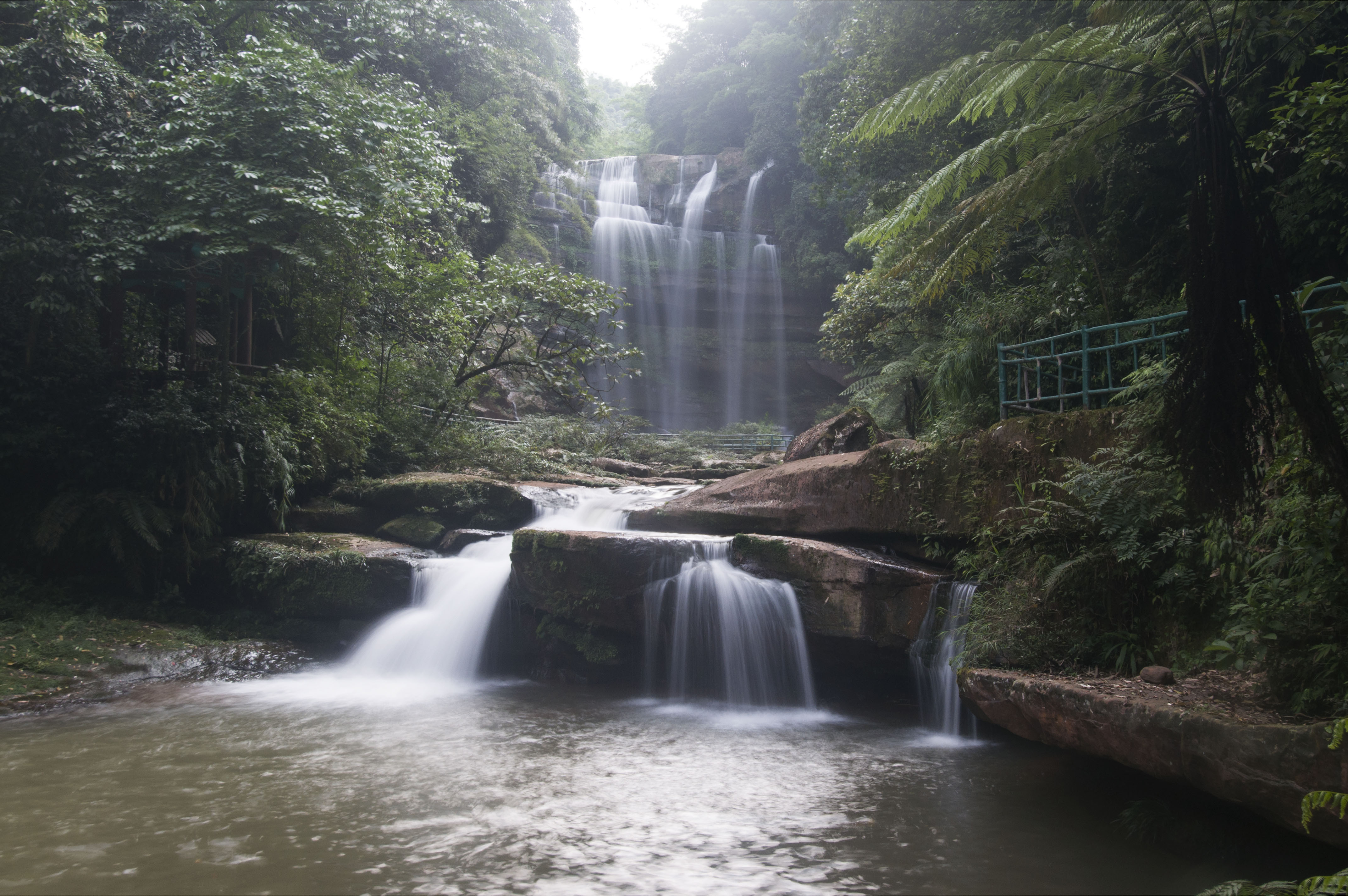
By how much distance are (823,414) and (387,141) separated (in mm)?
22195

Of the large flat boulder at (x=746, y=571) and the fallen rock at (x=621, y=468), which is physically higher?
the fallen rock at (x=621, y=468)

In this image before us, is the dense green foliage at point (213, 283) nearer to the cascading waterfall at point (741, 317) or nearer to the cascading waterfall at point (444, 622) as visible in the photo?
the cascading waterfall at point (444, 622)

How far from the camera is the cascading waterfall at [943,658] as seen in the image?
6.89 meters

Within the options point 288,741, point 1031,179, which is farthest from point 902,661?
point 288,741

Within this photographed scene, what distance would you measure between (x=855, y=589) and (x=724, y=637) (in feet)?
5.26

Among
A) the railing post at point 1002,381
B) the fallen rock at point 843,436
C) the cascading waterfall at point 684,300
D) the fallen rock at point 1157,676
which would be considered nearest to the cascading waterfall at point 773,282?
the cascading waterfall at point 684,300

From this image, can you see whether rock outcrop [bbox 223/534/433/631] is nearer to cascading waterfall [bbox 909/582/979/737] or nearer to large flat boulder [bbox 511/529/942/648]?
large flat boulder [bbox 511/529/942/648]

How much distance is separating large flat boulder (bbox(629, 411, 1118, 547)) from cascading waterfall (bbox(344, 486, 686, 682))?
1.77 m

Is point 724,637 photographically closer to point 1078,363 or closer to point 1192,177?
point 1078,363

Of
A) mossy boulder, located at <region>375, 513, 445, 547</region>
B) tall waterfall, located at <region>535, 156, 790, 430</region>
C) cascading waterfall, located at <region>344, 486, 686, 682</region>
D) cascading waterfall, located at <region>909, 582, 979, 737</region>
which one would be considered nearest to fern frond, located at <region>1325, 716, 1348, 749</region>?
cascading waterfall, located at <region>909, 582, 979, 737</region>

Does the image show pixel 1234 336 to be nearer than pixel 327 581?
Yes

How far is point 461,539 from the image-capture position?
1147 cm

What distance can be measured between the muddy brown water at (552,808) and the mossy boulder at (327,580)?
284 centimetres

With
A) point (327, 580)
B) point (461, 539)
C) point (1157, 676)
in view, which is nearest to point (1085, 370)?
point (1157, 676)
